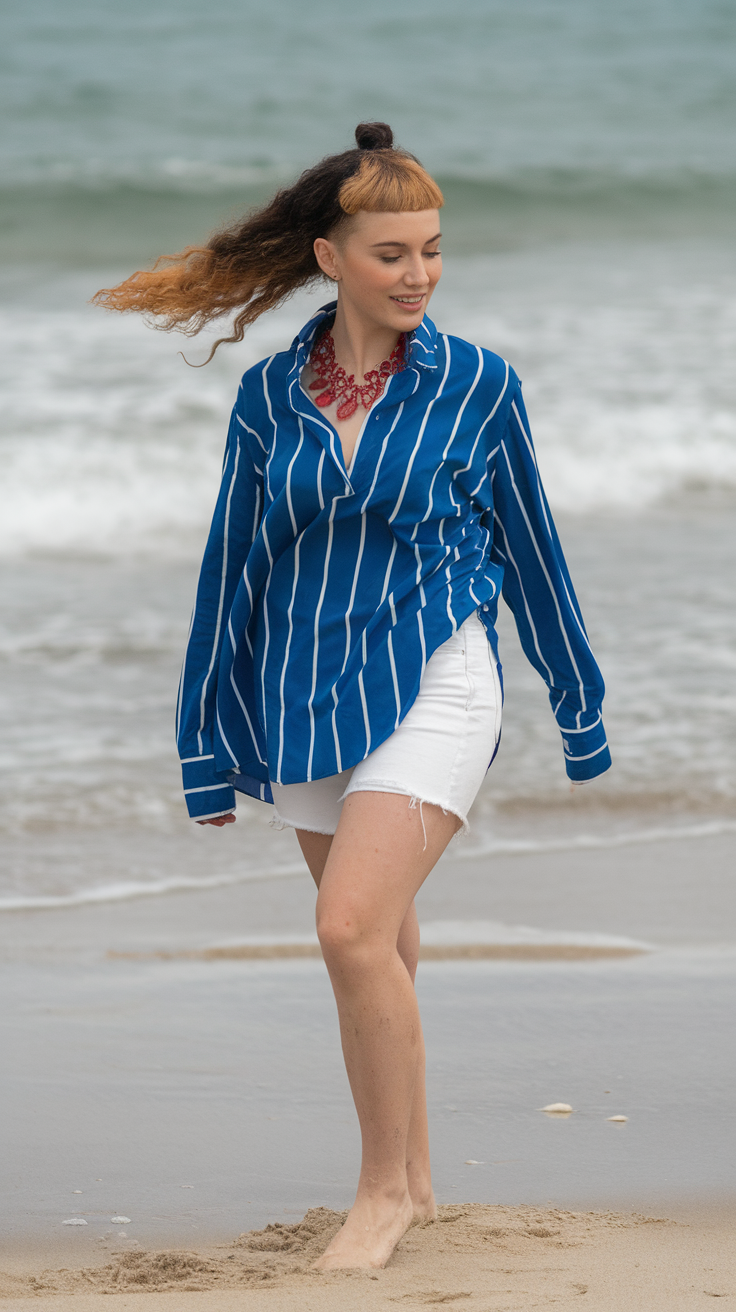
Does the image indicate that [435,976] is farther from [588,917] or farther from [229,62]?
[229,62]

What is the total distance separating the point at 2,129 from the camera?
20188 millimetres

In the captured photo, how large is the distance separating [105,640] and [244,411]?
457cm

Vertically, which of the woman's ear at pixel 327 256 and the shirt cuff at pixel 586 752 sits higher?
the woman's ear at pixel 327 256

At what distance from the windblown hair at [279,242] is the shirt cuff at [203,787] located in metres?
0.73

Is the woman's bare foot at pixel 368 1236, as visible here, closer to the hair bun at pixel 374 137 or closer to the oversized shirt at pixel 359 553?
the oversized shirt at pixel 359 553

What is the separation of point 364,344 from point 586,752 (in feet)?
2.77

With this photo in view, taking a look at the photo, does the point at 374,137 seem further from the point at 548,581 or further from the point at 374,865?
the point at 374,865

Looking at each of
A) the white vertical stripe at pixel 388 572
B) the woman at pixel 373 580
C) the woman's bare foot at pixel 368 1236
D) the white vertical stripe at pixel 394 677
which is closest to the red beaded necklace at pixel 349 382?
the woman at pixel 373 580

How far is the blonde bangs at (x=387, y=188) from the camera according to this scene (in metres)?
2.57

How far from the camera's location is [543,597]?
2801mm

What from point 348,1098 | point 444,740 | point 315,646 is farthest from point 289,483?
point 348,1098

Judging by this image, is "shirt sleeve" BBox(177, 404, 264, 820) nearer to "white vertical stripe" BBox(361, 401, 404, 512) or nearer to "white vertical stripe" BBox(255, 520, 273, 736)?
"white vertical stripe" BBox(255, 520, 273, 736)

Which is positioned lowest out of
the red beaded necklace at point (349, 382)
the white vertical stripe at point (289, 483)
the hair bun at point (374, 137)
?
the white vertical stripe at point (289, 483)

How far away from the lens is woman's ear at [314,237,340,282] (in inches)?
105
